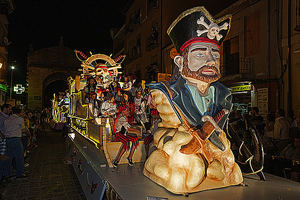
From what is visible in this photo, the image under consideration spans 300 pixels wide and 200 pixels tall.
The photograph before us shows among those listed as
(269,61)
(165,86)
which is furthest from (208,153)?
(269,61)

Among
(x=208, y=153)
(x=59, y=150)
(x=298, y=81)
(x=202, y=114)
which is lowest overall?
(x=59, y=150)

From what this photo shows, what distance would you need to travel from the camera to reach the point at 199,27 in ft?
9.76

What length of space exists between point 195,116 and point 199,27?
46.7 inches

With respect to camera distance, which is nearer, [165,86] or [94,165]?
[165,86]

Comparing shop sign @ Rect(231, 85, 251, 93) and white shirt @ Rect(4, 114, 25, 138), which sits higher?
shop sign @ Rect(231, 85, 251, 93)

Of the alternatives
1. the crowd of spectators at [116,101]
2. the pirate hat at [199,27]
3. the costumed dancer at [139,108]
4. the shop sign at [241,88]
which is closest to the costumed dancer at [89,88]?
the crowd of spectators at [116,101]

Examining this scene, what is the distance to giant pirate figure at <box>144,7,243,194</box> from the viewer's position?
2.79 meters

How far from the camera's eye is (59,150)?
9.52 m

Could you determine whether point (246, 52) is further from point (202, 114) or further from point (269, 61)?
point (202, 114)

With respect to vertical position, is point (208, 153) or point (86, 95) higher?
point (86, 95)

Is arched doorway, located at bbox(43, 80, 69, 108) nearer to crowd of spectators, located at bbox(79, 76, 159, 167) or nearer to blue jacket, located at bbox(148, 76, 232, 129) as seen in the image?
crowd of spectators, located at bbox(79, 76, 159, 167)

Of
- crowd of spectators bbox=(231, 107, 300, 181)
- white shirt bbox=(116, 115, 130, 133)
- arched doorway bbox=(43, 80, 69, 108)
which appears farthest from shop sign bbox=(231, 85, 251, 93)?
arched doorway bbox=(43, 80, 69, 108)

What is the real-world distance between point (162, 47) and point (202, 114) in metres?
13.6

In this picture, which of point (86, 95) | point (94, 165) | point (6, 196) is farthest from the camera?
point (86, 95)
